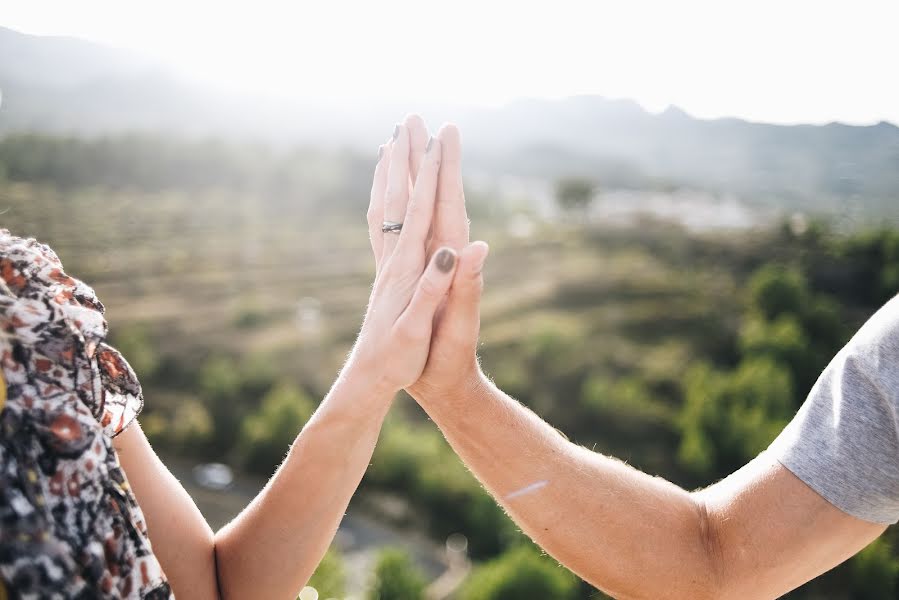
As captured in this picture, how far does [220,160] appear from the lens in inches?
1993

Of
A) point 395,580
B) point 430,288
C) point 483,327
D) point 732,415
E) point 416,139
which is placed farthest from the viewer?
point 483,327

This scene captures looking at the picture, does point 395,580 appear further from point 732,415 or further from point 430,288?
point 732,415

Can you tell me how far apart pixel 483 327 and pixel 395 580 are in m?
29.1

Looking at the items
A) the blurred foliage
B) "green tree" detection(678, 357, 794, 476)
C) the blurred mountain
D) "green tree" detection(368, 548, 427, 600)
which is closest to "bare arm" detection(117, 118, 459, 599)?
the blurred mountain

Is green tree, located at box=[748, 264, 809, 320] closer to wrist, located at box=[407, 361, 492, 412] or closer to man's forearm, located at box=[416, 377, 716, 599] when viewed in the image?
man's forearm, located at box=[416, 377, 716, 599]

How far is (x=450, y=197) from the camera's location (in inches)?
67.2

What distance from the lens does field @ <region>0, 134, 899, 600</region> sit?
26.6m

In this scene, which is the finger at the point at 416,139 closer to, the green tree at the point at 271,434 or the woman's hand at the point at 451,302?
the woman's hand at the point at 451,302

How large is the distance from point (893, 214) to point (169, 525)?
16.4 ft

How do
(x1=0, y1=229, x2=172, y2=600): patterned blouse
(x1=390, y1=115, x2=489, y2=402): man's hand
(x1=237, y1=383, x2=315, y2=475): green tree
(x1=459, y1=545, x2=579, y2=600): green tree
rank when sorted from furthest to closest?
(x1=237, y1=383, x2=315, y2=475): green tree → (x1=459, y1=545, x2=579, y2=600): green tree → (x1=390, y1=115, x2=489, y2=402): man's hand → (x1=0, y1=229, x2=172, y2=600): patterned blouse

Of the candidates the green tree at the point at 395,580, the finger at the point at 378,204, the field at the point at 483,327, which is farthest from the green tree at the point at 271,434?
the finger at the point at 378,204

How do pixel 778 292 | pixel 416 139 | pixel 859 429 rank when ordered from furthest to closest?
1. pixel 778 292
2. pixel 416 139
3. pixel 859 429

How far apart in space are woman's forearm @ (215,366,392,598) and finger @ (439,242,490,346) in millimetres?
281

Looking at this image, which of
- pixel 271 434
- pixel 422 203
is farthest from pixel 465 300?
pixel 271 434
